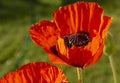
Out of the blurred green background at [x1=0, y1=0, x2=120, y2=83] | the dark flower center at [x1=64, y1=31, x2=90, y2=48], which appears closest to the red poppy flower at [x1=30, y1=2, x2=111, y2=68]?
the dark flower center at [x1=64, y1=31, x2=90, y2=48]

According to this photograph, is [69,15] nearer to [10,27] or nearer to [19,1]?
[10,27]

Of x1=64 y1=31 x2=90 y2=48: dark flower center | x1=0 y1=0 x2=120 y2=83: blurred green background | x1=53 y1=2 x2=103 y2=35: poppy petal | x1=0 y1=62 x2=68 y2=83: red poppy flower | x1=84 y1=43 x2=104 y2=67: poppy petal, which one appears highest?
x1=0 y1=0 x2=120 y2=83: blurred green background

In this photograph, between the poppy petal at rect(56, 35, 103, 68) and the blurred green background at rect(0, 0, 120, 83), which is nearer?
the poppy petal at rect(56, 35, 103, 68)

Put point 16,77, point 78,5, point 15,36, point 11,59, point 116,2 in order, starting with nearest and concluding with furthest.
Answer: point 16,77, point 78,5, point 11,59, point 15,36, point 116,2

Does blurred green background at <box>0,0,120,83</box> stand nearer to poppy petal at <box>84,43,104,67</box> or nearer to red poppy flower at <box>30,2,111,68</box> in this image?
red poppy flower at <box>30,2,111,68</box>

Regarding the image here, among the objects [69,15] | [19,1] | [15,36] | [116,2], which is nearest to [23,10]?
[19,1]

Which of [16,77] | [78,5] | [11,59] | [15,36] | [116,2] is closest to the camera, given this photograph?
[16,77]

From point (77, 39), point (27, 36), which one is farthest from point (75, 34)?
point (27, 36)

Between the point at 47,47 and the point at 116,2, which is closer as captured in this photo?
the point at 47,47
